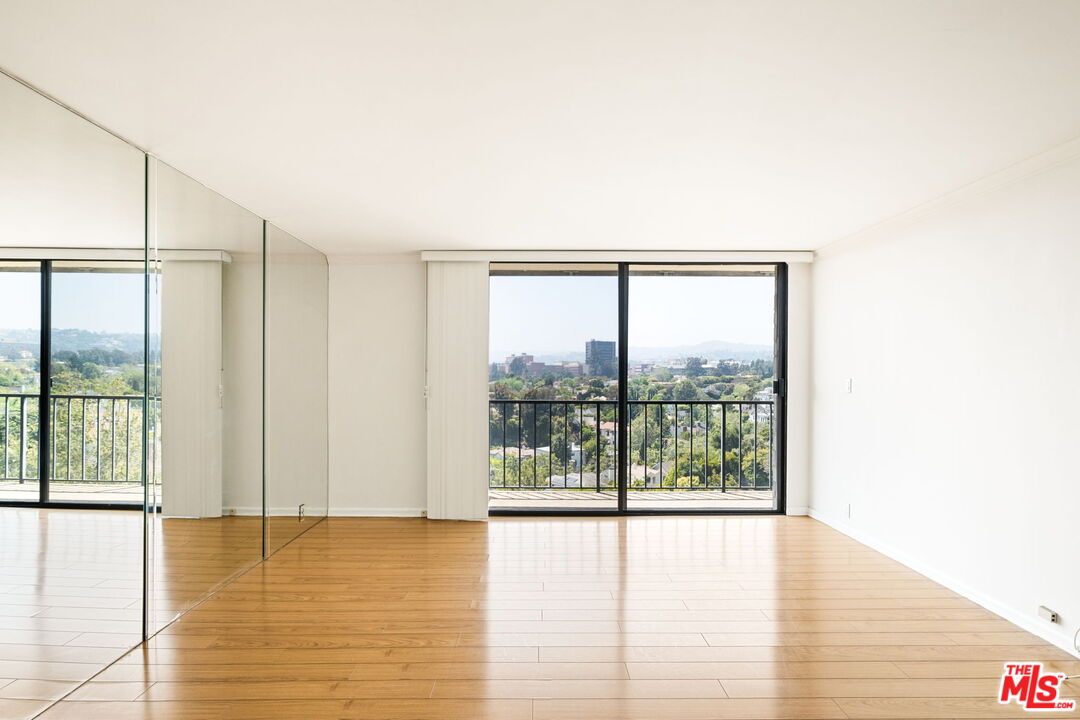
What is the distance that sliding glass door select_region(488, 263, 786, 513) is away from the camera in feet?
17.8

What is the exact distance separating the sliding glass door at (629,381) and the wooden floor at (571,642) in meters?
1.35

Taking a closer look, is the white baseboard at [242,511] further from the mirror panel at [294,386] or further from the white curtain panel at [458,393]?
the white curtain panel at [458,393]

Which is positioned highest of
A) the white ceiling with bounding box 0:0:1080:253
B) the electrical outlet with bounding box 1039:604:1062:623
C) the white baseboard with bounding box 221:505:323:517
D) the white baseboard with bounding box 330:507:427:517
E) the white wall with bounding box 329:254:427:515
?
the white ceiling with bounding box 0:0:1080:253

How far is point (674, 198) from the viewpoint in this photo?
11.6ft

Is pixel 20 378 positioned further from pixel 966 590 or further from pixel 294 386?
pixel 966 590

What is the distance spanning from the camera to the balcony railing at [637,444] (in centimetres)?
555

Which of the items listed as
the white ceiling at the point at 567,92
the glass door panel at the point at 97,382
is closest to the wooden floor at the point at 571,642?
the glass door panel at the point at 97,382

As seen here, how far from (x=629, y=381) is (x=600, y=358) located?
0.35 meters

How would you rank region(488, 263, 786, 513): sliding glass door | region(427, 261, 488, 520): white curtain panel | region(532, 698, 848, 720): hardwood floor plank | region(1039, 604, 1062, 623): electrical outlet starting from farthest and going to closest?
region(488, 263, 786, 513): sliding glass door
region(427, 261, 488, 520): white curtain panel
region(1039, 604, 1062, 623): electrical outlet
region(532, 698, 848, 720): hardwood floor plank

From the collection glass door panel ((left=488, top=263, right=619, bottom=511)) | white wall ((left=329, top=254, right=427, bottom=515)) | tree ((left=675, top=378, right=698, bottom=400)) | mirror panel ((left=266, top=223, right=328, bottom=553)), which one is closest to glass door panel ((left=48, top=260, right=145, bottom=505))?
mirror panel ((left=266, top=223, right=328, bottom=553))

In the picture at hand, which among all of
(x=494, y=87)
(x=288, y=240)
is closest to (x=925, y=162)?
(x=494, y=87)

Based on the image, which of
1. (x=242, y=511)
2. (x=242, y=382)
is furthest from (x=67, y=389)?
(x=242, y=511)

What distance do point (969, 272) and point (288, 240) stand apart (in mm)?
4503

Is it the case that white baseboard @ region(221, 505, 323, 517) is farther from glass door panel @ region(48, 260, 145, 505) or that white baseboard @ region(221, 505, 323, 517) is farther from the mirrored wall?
glass door panel @ region(48, 260, 145, 505)
